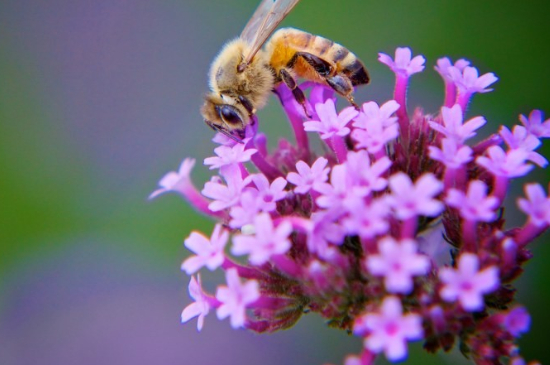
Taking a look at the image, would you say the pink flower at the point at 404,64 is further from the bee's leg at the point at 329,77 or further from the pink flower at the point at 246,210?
the pink flower at the point at 246,210

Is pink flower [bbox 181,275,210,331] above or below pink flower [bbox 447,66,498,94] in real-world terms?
below

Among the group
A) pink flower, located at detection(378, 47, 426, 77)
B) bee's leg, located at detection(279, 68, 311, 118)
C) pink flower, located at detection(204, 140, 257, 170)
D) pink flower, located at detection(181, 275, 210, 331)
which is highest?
pink flower, located at detection(378, 47, 426, 77)

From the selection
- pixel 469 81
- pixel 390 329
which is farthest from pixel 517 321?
pixel 469 81

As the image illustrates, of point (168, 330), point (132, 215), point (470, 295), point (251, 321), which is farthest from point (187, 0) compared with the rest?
point (470, 295)

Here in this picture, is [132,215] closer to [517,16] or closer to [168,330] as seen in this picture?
[168,330]

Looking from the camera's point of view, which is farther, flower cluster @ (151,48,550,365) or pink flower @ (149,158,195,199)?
pink flower @ (149,158,195,199)

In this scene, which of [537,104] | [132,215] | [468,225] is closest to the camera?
[468,225]

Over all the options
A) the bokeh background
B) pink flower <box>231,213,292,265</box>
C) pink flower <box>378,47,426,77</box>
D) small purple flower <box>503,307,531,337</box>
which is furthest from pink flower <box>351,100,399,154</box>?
the bokeh background

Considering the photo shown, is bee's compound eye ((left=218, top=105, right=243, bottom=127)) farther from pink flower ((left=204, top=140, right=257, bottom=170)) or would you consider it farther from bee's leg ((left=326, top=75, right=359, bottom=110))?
bee's leg ((left=326, top=75, right=359, bottom=110))
